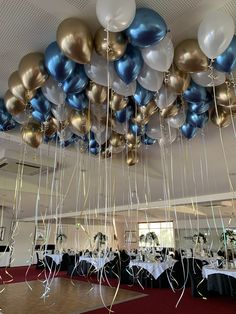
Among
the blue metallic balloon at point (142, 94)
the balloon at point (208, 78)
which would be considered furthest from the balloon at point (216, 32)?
the blue metallic balloon at point (142, 94)

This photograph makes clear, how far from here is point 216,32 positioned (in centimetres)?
165

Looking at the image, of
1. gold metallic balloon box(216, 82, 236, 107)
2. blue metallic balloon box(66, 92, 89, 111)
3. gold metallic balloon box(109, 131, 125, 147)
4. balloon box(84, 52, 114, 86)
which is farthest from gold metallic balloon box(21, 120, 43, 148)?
gold metallic balloon box(216, 82, 236, 107)

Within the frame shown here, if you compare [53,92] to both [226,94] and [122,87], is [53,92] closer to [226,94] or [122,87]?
[122,87]

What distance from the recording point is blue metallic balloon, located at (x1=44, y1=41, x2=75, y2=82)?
1880mm

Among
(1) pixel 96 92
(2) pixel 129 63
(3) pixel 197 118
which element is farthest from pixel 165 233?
(2) pixel 129 63

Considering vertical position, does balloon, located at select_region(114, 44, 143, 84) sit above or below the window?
above

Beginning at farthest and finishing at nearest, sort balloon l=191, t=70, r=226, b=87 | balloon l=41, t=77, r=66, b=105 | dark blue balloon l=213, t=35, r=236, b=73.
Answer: balloon l=41, t=77, r=66, b=105 < balloon l=191, t=70, r=226, b=87 < dark blue balloon l=213, t=35, r=236, b=73

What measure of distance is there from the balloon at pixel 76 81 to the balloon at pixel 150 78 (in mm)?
497

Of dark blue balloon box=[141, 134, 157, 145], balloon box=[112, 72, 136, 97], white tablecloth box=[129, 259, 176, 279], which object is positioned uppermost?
dark blue balloon box=[141, 134, 157, 145]

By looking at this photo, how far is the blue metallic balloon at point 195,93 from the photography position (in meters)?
2.31

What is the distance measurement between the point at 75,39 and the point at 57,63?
275mm

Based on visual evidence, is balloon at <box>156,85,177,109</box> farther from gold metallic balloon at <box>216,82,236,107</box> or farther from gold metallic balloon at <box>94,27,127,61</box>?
gold metallic balloon at <box>94,27,127,61</box>

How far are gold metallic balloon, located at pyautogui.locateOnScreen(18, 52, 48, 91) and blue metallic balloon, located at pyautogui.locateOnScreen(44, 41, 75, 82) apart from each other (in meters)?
0.08

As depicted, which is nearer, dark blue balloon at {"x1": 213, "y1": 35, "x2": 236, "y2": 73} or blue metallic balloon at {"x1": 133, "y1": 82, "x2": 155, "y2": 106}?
dark blue balloon at {"x1": 213, "y1": 35, "x2": 236, "y2": 73}
